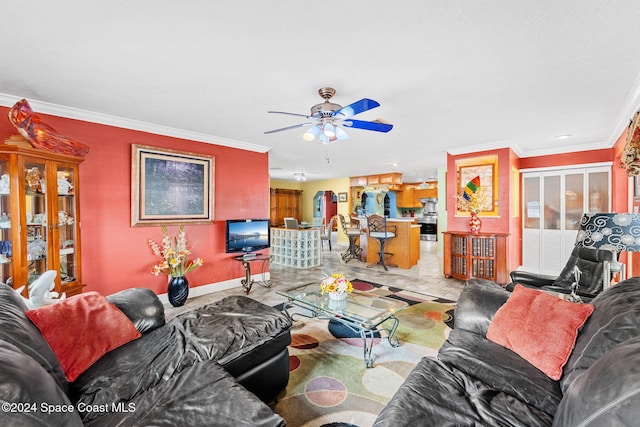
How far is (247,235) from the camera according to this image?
438cm

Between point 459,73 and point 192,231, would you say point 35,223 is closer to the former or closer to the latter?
point 192,231

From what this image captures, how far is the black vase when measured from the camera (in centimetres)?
356

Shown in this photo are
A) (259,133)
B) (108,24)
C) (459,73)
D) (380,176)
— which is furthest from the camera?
(380,176)

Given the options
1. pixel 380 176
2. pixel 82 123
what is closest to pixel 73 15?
pixel 82 123

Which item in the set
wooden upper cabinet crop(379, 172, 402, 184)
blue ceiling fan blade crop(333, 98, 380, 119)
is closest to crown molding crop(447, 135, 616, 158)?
wooden upper cabinet crop(379, 172, 402, 184)

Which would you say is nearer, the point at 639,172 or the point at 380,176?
the point at 639,172

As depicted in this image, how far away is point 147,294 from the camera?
81.6 inches

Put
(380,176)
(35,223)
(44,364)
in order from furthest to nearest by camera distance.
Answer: (380,176), (35,223), (44,364)

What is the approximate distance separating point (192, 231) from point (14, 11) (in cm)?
283

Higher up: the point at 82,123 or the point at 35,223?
the point at 82,123

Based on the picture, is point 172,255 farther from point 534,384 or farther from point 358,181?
point 358,181

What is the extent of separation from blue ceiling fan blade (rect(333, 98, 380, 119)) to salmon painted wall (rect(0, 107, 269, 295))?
255 cm

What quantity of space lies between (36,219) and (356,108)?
3105mm

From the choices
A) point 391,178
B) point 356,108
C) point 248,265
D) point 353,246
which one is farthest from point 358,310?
point 391,178
